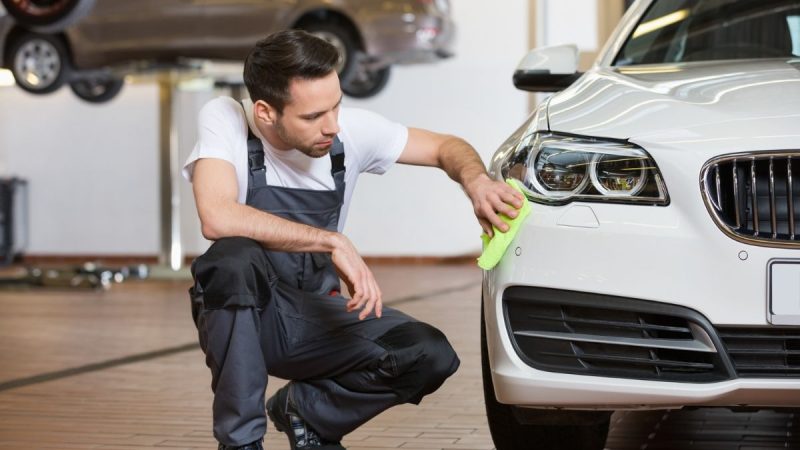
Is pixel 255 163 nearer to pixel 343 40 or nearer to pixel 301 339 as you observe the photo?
pixel 301 339

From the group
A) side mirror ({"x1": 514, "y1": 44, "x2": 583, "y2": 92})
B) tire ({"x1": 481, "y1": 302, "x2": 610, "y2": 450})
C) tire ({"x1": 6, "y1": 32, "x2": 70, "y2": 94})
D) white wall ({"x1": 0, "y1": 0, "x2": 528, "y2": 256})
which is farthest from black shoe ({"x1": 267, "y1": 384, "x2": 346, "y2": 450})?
white wall ({"x1": 0, "y1": 0, "x2": 528, "y2": 256})

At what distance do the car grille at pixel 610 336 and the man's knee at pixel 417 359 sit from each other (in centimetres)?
27

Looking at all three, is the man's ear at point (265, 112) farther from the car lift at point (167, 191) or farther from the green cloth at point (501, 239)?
the car lift at point (167, 191)

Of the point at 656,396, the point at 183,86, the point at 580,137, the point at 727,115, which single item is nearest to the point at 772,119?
the point at 727,115

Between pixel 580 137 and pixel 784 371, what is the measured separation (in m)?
0.62

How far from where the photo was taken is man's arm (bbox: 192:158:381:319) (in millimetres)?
2693

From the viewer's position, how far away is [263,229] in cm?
271

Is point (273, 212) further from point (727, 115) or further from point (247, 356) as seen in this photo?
point (727, 115)

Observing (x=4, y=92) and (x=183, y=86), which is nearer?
(x=183, y=86)

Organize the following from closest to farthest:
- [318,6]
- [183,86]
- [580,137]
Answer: [580,137] < [318,6] < [183,86]

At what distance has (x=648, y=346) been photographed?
2.51m

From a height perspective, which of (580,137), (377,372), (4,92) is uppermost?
(580,137)

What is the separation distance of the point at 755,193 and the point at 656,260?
237 millimetres

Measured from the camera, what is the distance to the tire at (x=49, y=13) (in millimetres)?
8250
